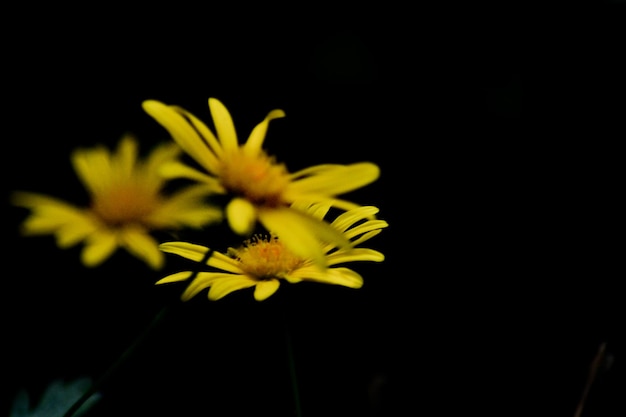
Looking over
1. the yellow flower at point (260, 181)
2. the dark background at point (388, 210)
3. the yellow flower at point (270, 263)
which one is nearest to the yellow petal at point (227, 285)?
the yellow flower at point (270, 263)

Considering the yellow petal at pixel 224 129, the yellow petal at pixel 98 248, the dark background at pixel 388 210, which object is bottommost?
the yellow petal at pixel 98 248

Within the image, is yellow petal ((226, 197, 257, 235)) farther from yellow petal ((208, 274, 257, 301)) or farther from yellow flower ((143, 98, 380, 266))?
yellow petal ((208, 274, 257, 301))

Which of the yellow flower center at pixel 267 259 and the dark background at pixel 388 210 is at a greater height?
the dark background at pixel 388 210

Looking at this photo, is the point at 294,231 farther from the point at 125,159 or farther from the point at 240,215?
the point at 125,159

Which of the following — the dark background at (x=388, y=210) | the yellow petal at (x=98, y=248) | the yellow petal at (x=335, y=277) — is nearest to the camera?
the yellow petal at (x=98, y=248)

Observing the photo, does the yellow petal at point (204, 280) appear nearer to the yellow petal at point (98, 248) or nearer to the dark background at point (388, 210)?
the yellow petal at point (98, 248)

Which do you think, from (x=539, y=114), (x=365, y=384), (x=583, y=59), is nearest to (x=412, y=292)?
(x=365, y=384)

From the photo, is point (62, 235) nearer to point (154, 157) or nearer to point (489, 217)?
point (154, 157)
